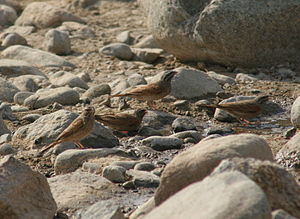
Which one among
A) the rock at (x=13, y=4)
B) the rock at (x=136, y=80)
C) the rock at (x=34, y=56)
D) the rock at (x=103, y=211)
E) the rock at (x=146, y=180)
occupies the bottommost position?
the rock at (x=13, y=4)

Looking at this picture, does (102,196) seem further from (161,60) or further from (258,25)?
(161,60)

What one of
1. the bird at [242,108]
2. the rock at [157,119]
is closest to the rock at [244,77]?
the bird at [242,108]

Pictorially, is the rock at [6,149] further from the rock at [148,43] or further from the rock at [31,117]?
the rock at [148,43]

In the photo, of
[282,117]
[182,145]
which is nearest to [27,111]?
[182,145]

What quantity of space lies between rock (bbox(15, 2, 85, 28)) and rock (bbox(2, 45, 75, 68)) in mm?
2182

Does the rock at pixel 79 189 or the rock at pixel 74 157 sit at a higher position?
the rock at pixel 79 189

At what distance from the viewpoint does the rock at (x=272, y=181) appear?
6.07 m

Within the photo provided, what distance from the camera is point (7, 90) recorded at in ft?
40.1

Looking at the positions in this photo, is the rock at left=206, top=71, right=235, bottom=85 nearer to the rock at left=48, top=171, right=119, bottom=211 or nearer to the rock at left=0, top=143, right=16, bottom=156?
the rock at left=0, top=143, right=16, bottom=156

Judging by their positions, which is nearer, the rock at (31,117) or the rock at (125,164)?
the rock at (125,164)

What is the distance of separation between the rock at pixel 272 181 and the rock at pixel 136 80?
6.28 meters

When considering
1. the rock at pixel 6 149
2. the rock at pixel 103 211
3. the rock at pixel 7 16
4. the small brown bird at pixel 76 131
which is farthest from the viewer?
the rock at pixel 7 16

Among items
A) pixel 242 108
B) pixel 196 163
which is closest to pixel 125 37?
pixel 242 108

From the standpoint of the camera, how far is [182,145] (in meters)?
9.67
